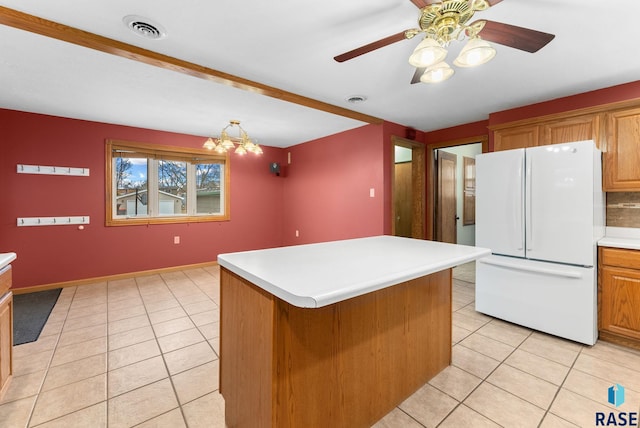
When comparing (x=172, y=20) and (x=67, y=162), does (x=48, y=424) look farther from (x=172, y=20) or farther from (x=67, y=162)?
(x=67, y=162)

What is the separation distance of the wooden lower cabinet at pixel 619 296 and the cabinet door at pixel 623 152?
708 millimetres

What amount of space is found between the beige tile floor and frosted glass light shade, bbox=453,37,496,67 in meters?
1.99

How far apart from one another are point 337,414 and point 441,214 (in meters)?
4.08

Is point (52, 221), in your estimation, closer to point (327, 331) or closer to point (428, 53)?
point (327, 331)

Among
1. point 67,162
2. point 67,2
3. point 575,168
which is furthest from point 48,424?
point 575,168

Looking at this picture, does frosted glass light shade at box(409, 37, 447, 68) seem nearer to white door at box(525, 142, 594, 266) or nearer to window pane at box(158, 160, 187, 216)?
white door at box(525, 142, 594, 266)

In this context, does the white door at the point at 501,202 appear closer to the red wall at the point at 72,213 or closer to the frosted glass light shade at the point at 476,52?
the frosted glass light shade at the point at 476,52

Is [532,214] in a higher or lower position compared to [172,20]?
lower

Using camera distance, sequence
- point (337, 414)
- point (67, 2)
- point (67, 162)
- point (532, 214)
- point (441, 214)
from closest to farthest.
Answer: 1. point (337, 414)
2. point (67, 2)
3. point (532, 214)
4. point (67, 162)
5. point (441, 214)

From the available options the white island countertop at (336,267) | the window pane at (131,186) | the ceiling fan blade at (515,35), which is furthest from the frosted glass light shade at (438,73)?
the window pane at (131,186)

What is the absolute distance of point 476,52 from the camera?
4.75 feet

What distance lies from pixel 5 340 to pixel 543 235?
410 cm

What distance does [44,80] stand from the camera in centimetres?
269

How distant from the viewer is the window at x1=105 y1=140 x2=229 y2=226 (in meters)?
4.29
